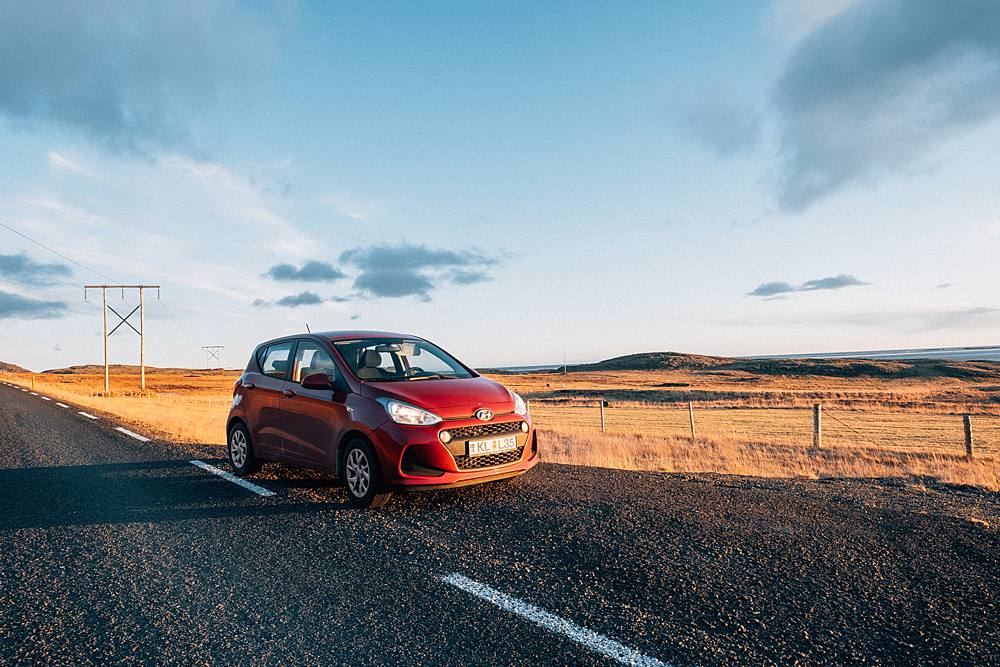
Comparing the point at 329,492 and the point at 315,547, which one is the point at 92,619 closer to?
the point at 315,547

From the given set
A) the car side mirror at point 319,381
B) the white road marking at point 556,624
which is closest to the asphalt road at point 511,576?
the white road marking at point 556,624

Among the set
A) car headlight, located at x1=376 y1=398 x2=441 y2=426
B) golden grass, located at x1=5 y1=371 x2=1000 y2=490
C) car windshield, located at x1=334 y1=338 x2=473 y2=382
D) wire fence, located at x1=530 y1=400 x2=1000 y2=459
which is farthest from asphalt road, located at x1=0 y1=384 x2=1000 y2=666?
wire fence, located at x1=530 y1=400 x2=1000 y2=459

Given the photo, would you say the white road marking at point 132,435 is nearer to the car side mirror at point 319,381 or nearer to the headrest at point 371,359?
the car side mirror at point 319,381

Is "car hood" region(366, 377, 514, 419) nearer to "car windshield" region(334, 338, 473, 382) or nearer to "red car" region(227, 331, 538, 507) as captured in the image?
"red car" region(227, 331, 538, 507)

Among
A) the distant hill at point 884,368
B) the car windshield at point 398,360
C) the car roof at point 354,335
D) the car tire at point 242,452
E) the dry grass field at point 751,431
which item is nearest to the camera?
the car windshield at point 398,360

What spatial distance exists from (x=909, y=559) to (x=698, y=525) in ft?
4.65

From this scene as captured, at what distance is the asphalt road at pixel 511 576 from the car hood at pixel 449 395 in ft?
2.98

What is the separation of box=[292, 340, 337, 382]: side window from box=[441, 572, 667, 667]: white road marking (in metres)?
3.40

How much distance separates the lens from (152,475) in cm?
784

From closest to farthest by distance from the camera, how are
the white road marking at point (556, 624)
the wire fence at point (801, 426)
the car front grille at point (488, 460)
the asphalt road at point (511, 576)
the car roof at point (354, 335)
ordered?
the white road marking at point (556, 624) < the asphalt road at point (511, 576) < the car front grille at point (488, 460) < the car roof at point (354, 335) < the wire fence at point (801, 426)

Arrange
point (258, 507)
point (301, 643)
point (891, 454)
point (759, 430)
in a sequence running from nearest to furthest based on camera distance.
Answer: point (301, 643) < point (258, 507) < point (891, 454) < point (759, 430)

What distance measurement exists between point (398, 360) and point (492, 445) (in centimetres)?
179

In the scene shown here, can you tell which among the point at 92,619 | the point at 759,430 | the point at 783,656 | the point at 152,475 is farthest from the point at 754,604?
the point at 759,430

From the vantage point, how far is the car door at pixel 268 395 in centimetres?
716
